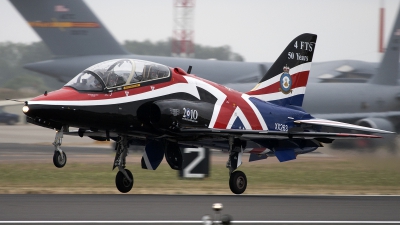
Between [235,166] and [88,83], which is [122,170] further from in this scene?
[235,166]

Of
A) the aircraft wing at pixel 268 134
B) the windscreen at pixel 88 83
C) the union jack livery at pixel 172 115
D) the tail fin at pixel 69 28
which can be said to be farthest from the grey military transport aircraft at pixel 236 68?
the windscreen at pixel 88 83

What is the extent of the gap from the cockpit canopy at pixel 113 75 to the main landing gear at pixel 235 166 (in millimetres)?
2299

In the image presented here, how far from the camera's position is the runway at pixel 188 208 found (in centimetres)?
963

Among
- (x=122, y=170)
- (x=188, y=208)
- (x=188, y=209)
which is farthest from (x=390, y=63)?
(x=188, y=209)

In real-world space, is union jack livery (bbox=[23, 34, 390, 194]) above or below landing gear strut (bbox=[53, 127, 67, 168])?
above

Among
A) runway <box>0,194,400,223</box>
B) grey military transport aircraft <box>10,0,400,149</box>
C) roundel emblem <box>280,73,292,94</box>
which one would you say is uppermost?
grey military transport aircraft <box>10,0,400,149</box>

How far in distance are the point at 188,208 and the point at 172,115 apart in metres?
2.60

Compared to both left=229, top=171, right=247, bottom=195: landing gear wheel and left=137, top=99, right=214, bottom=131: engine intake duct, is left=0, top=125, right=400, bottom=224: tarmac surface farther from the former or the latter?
left=137, top=99, right=214, bottom=131: engine intake duct

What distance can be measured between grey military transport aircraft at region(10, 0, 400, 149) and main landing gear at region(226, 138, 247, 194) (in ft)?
44.5

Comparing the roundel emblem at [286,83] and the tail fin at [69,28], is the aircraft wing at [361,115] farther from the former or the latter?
the roundel emblem at [286,83]

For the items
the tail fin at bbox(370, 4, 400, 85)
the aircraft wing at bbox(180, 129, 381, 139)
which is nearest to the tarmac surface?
the aircraft wing at bbox(180, 129, 381, 139)

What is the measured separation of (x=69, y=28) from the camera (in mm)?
27281

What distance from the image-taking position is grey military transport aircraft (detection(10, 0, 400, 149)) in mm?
27266

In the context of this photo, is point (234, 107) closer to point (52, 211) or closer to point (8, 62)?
point (52, 211)
